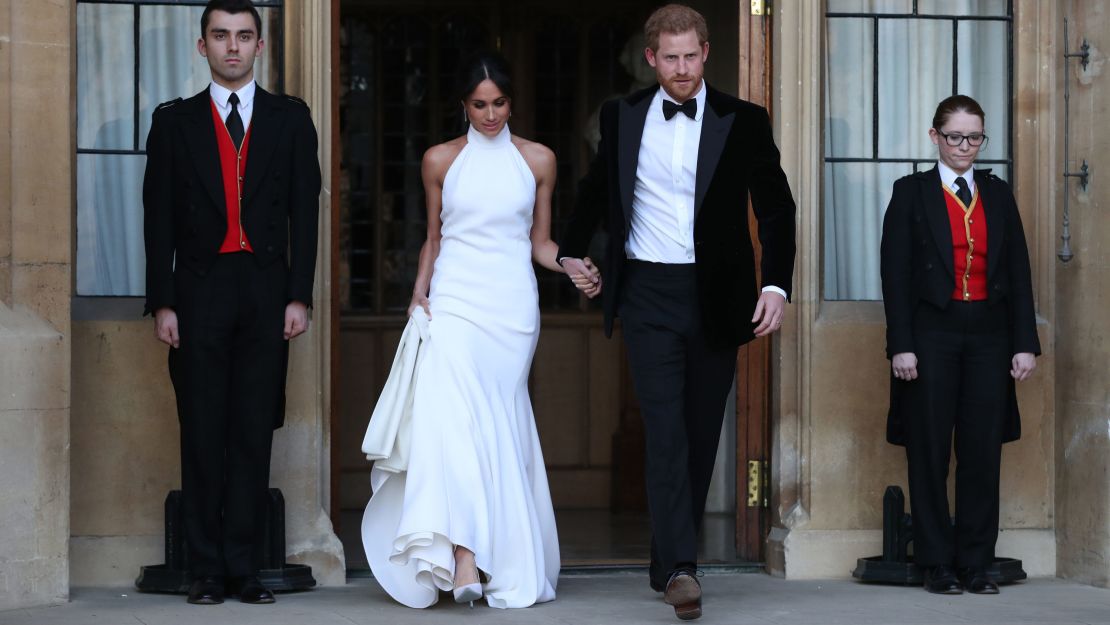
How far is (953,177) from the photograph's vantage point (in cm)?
723

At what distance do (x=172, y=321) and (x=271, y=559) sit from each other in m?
1.07

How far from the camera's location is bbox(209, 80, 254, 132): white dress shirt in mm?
6746

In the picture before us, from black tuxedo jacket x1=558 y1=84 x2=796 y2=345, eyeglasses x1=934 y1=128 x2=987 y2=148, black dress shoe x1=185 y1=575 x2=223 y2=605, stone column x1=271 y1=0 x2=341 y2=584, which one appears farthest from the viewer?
stone column x1=271 y1=0 x2=341 y2=584

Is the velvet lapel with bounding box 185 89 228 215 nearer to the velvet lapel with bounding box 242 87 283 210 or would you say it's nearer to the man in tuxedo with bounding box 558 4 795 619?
the velvet lapel with bounding box 242 87 283 210

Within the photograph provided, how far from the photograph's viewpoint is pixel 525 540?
6719 millimetres

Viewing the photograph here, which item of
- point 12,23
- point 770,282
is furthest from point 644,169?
point 12,23

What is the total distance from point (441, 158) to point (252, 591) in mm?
1851

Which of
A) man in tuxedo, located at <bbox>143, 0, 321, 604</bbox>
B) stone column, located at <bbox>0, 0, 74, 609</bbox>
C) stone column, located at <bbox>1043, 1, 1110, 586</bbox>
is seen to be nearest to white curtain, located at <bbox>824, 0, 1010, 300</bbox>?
stone column, located at <bbox>1043, 1, 1110, 586</bbox>

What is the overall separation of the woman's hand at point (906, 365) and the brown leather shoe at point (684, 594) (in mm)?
1496

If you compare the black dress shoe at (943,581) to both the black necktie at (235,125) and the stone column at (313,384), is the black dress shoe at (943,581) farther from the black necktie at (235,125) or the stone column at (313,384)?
the black necktie at (235,125)

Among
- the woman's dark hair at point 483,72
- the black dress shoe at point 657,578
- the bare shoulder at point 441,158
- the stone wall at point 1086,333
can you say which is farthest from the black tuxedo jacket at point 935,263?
the bare shoulder at point 441,158

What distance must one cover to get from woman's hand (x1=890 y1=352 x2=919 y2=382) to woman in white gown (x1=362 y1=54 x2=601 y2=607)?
1.43m

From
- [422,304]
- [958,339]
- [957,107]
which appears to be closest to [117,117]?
[422,304]

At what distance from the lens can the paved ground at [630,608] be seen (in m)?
6.26
